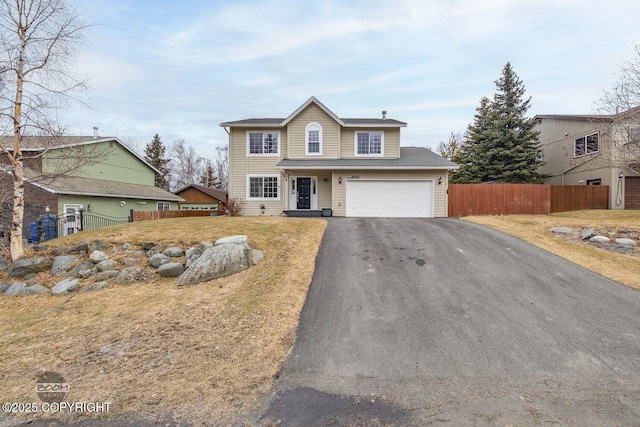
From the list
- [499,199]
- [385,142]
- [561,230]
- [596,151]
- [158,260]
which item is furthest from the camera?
[596,151]

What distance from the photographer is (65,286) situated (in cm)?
702

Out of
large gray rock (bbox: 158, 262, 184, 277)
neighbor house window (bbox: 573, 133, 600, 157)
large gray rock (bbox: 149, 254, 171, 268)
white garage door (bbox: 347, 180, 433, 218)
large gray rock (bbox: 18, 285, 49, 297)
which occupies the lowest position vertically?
large gray rock (bbox: 18, 285, 49, 297)

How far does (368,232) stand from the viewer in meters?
10.6

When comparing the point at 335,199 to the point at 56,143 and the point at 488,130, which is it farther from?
the point at 488,130

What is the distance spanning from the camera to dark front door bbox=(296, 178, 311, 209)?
56.0 ft

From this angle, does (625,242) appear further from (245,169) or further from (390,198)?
(245,169)

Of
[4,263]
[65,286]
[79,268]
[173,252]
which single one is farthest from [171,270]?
[4,263]

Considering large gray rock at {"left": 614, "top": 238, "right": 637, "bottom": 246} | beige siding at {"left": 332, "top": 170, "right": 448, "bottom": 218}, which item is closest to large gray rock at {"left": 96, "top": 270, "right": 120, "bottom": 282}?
beige siding at {"left": 332, "top": 170, "right": 448, "bottom": 218}

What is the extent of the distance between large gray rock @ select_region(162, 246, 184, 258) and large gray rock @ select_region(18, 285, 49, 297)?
259cm

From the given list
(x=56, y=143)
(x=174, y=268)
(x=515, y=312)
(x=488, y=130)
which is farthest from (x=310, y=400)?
(x=488, y=130)

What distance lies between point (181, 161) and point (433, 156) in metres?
47.1

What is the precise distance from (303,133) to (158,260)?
11.6 metres

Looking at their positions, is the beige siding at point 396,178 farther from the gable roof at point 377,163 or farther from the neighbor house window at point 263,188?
the neighbor house window at point 263,188

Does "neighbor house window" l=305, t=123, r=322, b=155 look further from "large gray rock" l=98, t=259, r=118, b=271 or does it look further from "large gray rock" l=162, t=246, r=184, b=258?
"large gray rock" l=98, t=259, r=118, b=271
